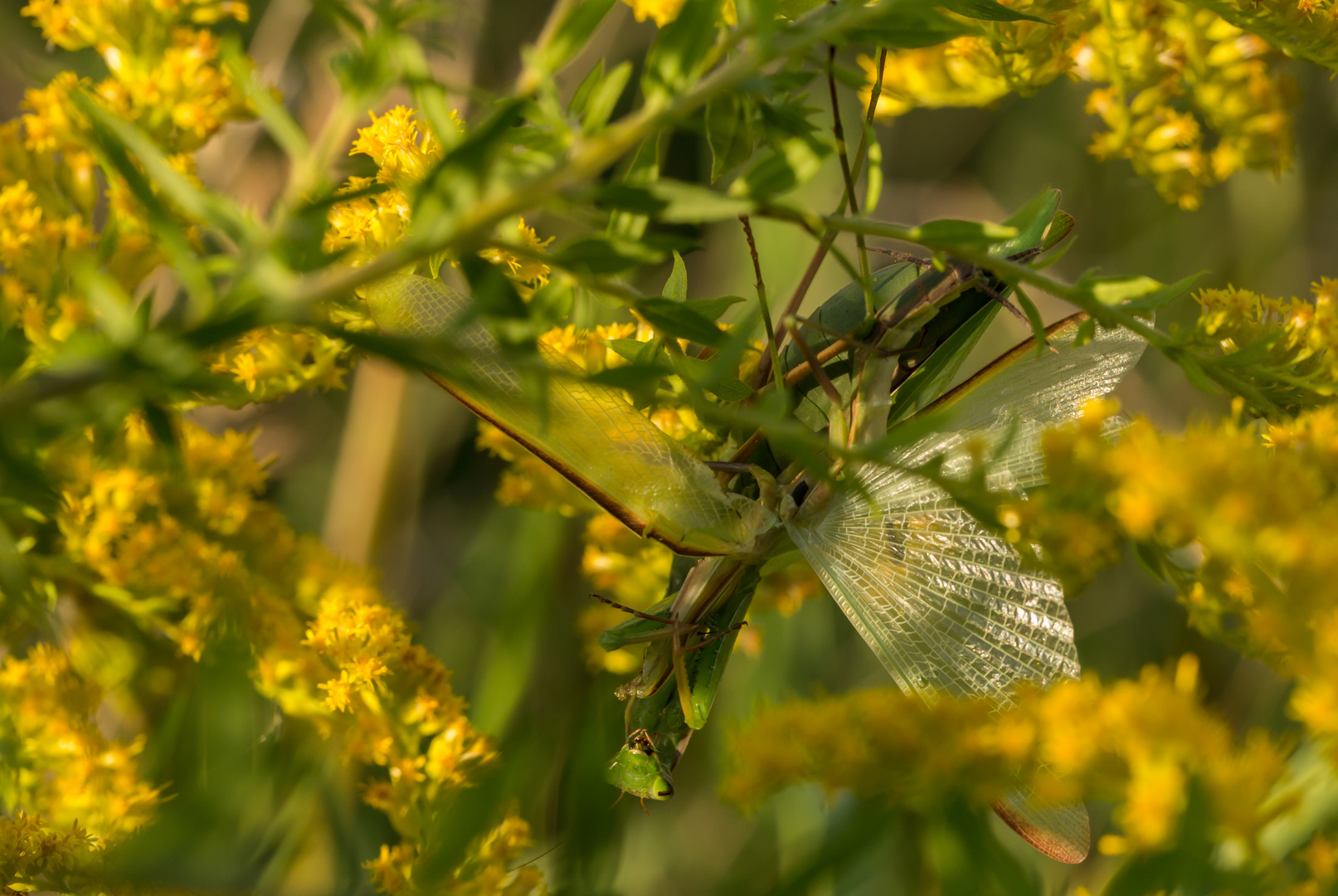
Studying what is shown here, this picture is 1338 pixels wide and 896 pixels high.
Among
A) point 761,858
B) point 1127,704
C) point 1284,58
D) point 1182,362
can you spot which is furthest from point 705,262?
point 1127,704

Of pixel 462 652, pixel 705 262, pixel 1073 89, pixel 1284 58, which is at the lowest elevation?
pixel 462 652

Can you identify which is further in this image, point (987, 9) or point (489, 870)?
point (489, 870)

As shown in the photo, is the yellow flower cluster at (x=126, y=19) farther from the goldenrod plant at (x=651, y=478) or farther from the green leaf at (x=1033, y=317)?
the green leaf at (x=1033, y=317)

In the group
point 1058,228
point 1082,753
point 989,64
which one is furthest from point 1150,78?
point 1082,753

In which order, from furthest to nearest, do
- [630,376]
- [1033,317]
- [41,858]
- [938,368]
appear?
[938,368]
[41,858]
[1033,317]
[630,376]

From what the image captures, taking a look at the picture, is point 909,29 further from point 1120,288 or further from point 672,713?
point 672,713

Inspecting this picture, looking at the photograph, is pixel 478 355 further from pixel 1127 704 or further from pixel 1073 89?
pixel 1073 89

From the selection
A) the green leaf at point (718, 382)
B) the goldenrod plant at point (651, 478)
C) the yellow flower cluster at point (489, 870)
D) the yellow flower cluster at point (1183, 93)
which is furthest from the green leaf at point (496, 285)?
the yellow flower cluster at point (1183, 93)
